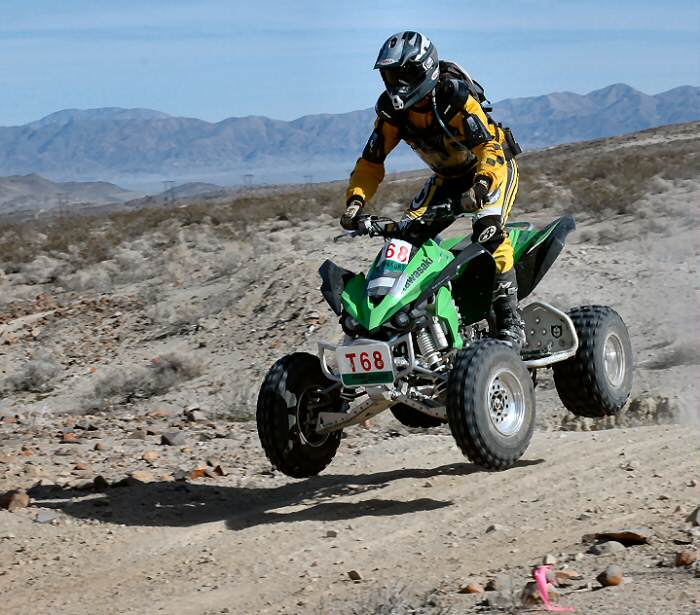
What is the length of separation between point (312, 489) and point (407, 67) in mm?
2914

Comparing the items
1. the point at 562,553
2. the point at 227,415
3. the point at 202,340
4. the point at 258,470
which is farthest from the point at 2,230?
the point at 562,553

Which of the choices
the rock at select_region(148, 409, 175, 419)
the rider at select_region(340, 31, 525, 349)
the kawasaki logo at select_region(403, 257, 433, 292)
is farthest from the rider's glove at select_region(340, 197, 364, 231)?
the rock at select_region(148, 409, 175, 419)

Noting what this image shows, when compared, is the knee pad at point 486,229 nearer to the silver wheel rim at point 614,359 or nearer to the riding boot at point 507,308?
the riding boot at point 507,308

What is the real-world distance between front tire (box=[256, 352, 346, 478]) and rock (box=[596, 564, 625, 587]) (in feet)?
8.85

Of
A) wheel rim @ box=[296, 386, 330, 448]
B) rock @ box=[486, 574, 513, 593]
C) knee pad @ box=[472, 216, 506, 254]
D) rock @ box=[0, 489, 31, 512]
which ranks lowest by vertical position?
rock @ box=[0, 489, 31, 512]

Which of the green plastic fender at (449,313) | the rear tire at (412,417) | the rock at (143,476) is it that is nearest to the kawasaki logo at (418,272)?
the green plastic fender at (449,313)

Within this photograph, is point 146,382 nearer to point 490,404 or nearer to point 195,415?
point 195,415

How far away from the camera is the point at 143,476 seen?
27.3 ft

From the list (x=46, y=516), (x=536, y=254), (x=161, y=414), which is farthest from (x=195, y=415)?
(x=536, y=254)

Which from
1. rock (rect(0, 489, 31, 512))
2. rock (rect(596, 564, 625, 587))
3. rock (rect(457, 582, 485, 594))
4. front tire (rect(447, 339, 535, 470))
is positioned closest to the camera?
rock (rect(596, 564, 625, 587))

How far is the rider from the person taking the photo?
7117 mm

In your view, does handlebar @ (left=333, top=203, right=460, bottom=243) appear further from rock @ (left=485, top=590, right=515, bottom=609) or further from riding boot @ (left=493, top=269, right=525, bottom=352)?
rock @ (left=485, top=590, right=515, bottom=609)

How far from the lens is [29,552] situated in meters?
6.66

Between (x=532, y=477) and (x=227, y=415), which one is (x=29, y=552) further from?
(x=227, y=415)
